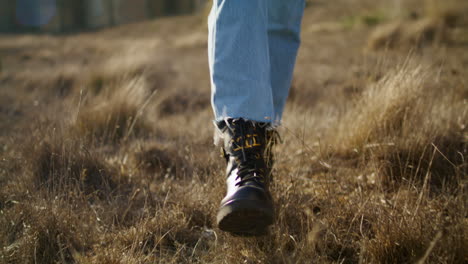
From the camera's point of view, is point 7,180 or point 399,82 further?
point 399,82

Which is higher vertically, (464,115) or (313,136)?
(464,115)

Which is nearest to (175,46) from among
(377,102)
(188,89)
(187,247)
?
(188,89)

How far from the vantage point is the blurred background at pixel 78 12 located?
17297 mm

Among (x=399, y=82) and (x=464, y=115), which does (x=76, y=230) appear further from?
(x=464, y=115)

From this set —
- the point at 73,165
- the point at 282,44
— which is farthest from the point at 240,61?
the point at 73,165

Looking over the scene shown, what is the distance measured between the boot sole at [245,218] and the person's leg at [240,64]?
250 millimetres

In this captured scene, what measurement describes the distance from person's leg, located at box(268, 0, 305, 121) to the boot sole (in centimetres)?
44

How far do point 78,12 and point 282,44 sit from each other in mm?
19928

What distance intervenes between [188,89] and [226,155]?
2.48 m

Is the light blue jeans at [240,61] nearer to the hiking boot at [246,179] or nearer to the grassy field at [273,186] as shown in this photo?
the hiking boot at [246,179]

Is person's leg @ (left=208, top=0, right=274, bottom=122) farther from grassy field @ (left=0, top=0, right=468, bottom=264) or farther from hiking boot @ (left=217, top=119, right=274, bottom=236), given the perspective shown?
grassy field @ (left=0, top=0, right=468, bottom=264)

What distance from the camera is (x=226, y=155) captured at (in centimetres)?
112

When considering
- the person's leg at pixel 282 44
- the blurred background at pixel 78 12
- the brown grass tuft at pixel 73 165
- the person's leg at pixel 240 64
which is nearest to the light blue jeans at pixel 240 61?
the person's leg at pixel 240 64

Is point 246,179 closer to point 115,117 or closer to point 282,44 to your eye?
point 282,44
